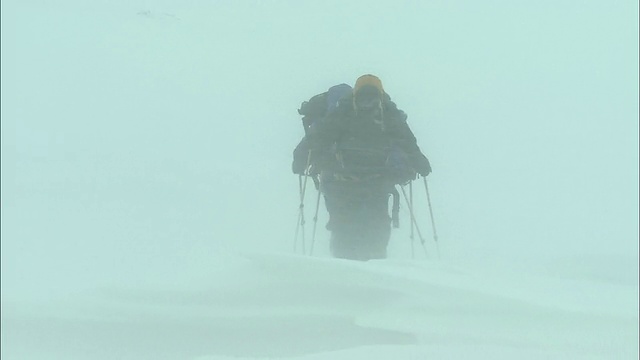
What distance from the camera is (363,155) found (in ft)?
12.0

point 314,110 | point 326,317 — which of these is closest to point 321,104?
point 314,110

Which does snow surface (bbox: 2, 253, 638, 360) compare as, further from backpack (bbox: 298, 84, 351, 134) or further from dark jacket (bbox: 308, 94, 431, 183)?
backpack (bbox: 298, 84, 351, 134)

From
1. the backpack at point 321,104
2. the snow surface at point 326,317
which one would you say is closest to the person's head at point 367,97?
the backpack at point 321,104

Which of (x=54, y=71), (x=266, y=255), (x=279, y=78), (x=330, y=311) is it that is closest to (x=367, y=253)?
(x=266, y=255)

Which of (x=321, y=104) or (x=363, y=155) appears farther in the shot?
(x=321, y=104)

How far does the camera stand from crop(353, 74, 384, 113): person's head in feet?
11.8

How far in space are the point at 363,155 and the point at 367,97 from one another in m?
0.26

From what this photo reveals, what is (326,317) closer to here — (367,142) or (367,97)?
(367,142)

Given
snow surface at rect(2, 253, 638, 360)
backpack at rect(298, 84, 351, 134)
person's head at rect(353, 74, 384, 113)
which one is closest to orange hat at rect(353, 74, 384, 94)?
person's head at rect(353, 74, 384, 113)

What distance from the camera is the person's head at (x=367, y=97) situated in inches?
142

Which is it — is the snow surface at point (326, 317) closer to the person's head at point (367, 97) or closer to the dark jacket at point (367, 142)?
the dark jacket at point (367, 142)

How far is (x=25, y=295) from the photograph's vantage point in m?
2.86

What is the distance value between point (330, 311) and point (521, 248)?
5.32 ft

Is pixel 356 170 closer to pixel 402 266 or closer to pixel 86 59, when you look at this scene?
pixel 402 266
